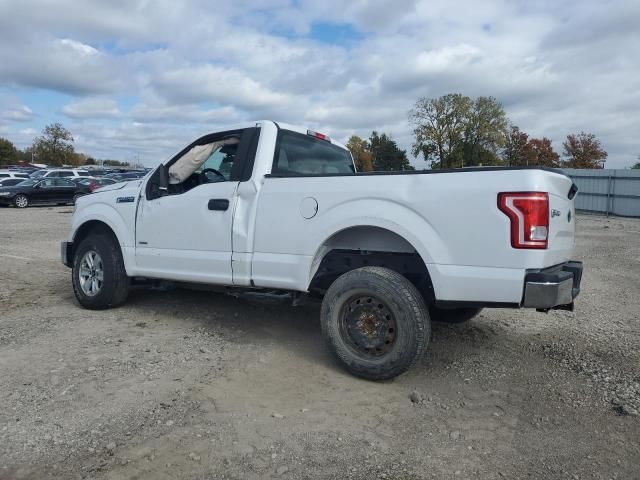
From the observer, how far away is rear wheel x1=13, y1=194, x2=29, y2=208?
25.8m

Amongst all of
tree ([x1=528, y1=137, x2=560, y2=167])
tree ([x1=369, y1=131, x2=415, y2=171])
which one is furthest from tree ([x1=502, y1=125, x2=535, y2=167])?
tree ([x1=369, y1=131, x2=415, y2=171])

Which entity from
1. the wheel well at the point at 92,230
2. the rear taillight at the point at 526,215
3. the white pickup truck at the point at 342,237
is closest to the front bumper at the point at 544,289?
the white pickup truck at the point at 342,237

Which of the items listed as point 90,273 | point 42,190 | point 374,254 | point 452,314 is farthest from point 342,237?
point 42,190

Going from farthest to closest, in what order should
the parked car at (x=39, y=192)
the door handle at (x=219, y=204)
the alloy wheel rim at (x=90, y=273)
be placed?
the parked car at (x=39, y=192)
the alloy wheel rim at (x=90, y=273)
the door handle at (x=219, y=204)

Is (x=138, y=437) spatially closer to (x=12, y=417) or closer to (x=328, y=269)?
(x=12, y=417)

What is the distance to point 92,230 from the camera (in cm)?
633

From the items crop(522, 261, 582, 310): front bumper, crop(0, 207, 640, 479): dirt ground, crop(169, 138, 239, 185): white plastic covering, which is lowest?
crop(0, 207, 640, 479): dirt ground

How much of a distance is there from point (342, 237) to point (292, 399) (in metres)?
1.41

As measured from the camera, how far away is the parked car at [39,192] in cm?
2561

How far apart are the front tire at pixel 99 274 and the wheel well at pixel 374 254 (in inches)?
96.1

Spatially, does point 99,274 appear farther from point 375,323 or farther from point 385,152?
point 385,152

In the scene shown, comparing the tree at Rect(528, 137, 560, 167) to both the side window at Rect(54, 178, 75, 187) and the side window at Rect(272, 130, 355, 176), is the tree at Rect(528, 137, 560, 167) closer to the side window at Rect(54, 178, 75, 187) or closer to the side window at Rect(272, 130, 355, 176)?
the side window at Rect(54, 178, 75, 187)

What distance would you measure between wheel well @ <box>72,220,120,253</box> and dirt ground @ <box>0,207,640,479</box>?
83cm

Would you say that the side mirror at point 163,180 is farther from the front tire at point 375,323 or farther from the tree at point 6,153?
the tree at point 6,153
